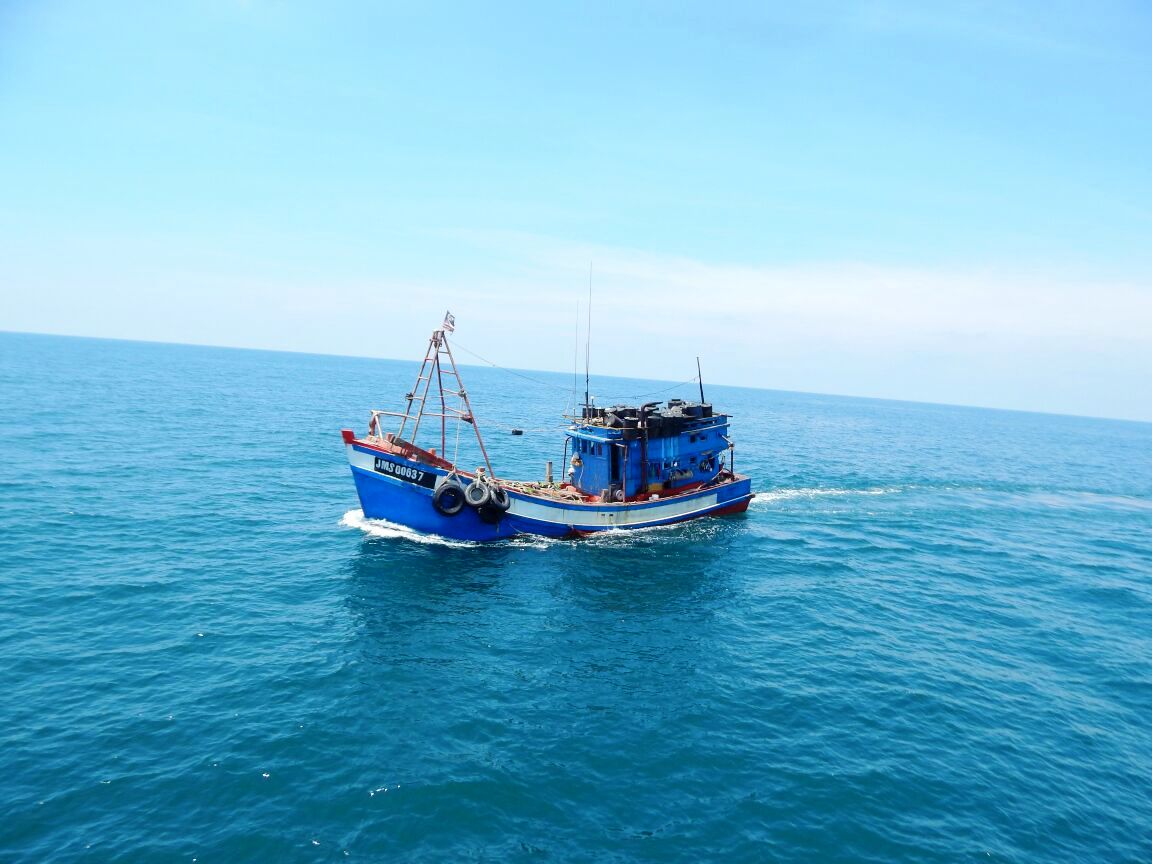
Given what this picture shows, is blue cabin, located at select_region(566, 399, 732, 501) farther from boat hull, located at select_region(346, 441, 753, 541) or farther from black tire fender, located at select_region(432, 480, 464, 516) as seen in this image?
black tire fender, located at select_region(432, 480, 464, 516)

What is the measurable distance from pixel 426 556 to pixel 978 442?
123951 mm

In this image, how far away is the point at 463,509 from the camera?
32.4m

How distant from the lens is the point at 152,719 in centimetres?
1675

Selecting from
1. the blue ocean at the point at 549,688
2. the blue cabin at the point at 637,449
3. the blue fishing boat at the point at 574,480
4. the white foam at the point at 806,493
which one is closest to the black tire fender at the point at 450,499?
the blue fishing boat at the point at 574,480

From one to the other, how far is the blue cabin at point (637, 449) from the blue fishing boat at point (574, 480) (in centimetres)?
7

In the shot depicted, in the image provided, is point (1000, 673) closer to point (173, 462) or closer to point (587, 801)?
point (587, 801)

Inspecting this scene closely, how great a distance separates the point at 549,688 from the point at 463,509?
14.2 m

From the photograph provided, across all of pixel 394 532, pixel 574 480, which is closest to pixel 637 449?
pixel 574 480

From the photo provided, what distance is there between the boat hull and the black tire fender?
354mm

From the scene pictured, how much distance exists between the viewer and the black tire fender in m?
31.7

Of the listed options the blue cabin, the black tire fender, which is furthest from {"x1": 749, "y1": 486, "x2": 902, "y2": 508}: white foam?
the black tire fender

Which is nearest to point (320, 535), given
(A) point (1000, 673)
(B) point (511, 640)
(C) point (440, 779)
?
(B) point (511, 640)

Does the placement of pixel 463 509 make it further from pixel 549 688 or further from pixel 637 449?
pixel 549 688

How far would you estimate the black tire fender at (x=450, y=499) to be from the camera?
104 feet
